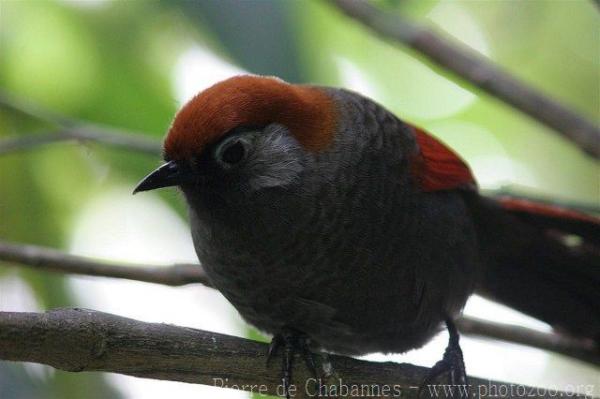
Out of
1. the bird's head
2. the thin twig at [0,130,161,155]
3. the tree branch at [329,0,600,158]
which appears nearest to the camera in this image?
the tree branch at [329,0,600,158]

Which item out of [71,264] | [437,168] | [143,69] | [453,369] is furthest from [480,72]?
[143,69]

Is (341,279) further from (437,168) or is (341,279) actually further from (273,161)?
(437,168)

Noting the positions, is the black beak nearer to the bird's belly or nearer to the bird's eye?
the bird's eye

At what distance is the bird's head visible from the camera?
3336mm

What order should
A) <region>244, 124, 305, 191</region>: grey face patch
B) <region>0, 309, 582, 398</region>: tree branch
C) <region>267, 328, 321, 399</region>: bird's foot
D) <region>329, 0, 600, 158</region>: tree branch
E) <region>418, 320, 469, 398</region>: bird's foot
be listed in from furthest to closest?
<region>418, 320, 469, 398</region>: bird's foot
<region>244, 124, 305, 191</region>: grey face patch
<region>267, 328, 321, 399</region>: bird's foot
<region>329, 0, 600, 158</region>: tree branch
<region>0, 309, 582, 398</region>: tree branch

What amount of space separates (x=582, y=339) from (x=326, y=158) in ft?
6.13

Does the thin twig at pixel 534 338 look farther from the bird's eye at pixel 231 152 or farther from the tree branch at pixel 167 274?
the bird's eye at pixel 231 152

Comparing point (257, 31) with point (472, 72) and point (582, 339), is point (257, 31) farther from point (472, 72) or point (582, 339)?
point (582, 339)

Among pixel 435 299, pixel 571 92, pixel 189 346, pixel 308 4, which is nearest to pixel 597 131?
pixel 435 299

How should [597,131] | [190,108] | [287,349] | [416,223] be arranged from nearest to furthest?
1. [597,131]
2. [190,108]
3. [287,349]
4. [416,223]

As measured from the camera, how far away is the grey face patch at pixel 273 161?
140 inches

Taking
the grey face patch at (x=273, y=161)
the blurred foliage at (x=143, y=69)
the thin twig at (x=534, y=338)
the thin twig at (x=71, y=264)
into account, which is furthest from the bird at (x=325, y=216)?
the blurred foliage at (x=143, y=69)

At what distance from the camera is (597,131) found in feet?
9.86

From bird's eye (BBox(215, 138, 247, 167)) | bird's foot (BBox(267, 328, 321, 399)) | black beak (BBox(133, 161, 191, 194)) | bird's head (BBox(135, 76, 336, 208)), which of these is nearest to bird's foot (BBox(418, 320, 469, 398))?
bird's foot (BBox(267, 328, 321, 399))
